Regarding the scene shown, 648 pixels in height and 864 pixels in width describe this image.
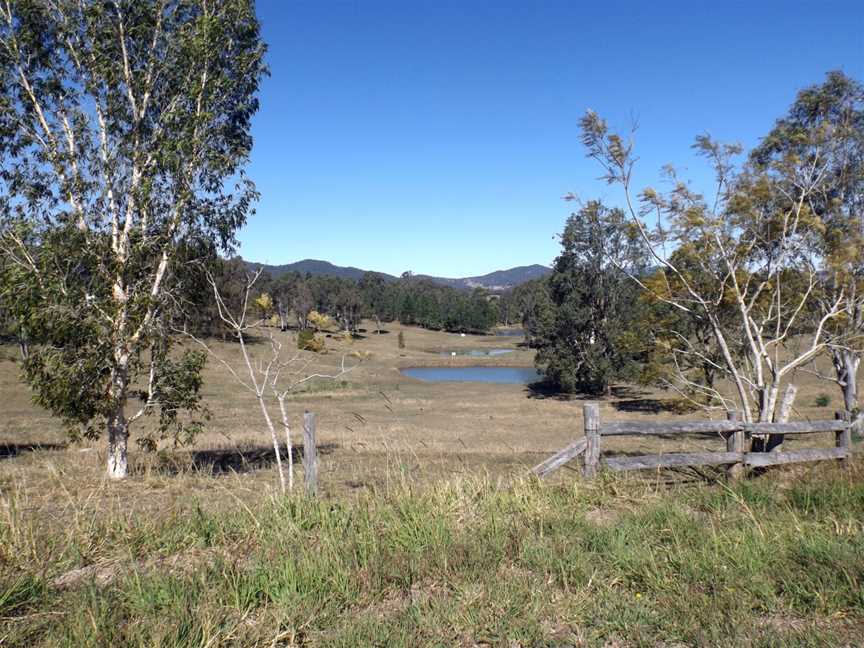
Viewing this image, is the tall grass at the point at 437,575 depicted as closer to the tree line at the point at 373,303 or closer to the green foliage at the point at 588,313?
the green foliage at the point at 588,313

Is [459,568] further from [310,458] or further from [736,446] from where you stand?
[736,446]

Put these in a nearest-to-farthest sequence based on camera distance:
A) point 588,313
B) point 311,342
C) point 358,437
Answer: point 311,342
point 358,437
point 588,313

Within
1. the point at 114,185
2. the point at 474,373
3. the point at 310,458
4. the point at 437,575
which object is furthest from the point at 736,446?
the point at 474,373

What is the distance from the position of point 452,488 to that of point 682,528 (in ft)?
7.49

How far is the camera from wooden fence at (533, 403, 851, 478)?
892 cm

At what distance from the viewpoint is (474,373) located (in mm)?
73562

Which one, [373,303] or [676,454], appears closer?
[676,454]

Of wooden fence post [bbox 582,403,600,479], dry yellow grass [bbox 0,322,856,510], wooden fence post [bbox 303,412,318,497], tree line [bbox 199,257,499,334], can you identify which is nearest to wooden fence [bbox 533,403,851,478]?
wooden fence post [bbox 582,403,600,479]

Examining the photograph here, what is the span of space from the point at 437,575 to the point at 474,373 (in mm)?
69104

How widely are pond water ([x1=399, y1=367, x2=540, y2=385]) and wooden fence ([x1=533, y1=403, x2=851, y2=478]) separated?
5460cm

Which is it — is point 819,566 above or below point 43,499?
above

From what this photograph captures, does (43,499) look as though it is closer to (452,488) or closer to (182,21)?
(452,488)

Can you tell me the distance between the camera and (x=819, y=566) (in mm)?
4586

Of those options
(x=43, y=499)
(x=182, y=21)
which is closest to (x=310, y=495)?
(x=43, y=499)
